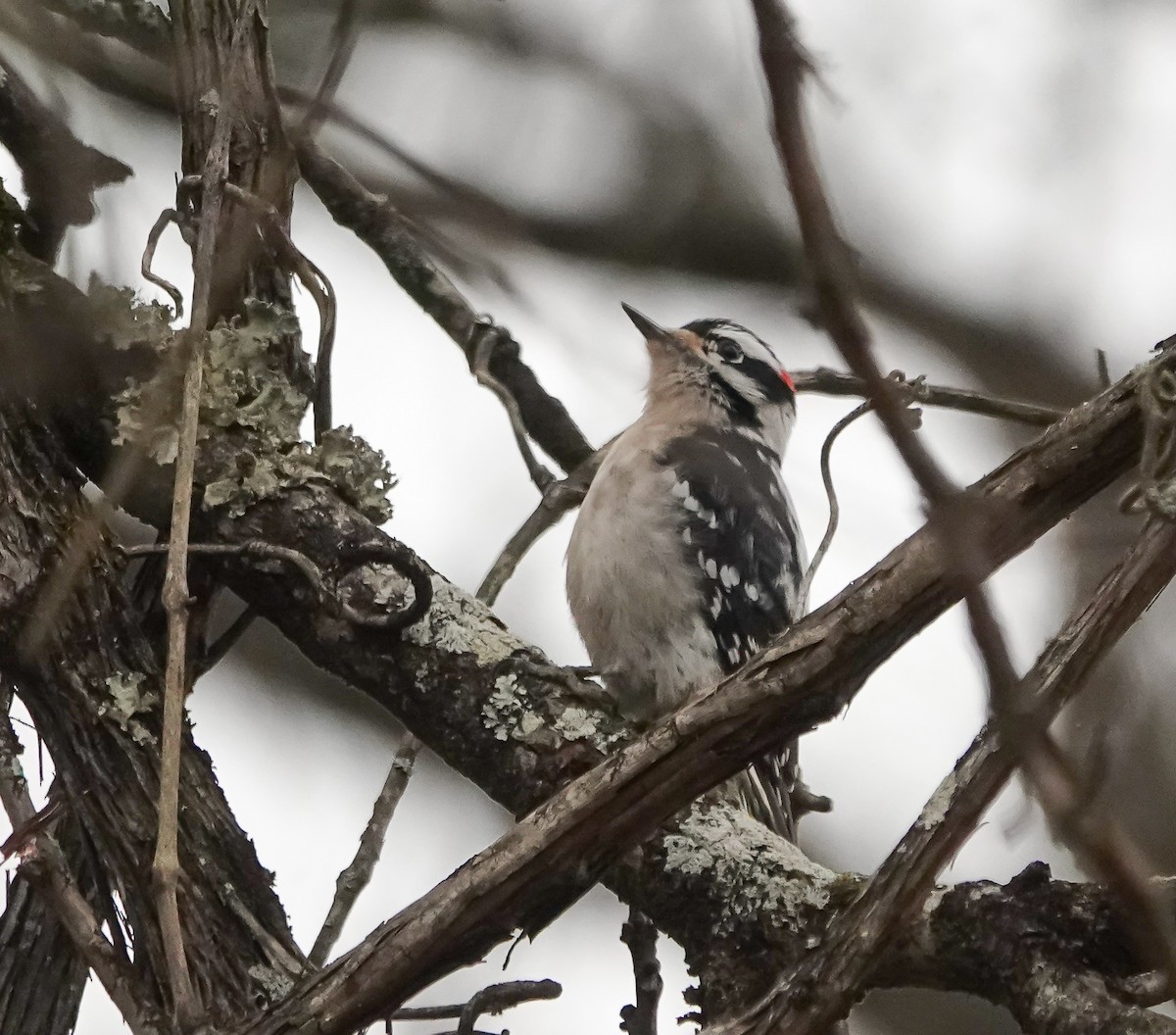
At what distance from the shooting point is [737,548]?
462cm

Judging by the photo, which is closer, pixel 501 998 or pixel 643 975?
pixel 501 998

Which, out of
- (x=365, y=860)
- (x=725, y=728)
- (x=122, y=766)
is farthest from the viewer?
(x=365, y=860)

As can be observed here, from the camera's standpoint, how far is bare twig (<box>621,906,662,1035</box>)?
2.55m

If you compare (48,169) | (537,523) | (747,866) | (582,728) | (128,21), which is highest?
(128,21)

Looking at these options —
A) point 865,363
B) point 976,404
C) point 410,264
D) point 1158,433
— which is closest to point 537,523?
point 410,264

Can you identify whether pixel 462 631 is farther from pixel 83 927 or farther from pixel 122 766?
pixel 83 927

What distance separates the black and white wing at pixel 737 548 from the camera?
440 cm

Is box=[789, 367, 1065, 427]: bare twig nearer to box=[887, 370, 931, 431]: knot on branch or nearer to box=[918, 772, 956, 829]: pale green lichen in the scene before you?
box=[887, 370, 931, 431]: knot on branch

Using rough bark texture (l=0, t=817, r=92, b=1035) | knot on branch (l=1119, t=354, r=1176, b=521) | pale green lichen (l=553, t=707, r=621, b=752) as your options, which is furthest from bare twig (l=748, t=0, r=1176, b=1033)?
rough bark texture (l=0, t=817, r=92, b=1035)

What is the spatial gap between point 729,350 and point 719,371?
0.12 metres

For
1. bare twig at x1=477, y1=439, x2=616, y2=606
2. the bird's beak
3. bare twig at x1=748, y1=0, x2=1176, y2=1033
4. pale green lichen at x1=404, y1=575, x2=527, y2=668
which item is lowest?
bare twig at x1=748, y1=0, x2=1176, y2=1033

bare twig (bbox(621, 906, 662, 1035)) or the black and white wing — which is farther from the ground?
the black and white wing

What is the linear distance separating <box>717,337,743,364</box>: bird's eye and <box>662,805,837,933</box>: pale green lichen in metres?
3.15

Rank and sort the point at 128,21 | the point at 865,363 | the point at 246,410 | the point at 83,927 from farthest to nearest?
the point at 128,21 → the point at 246,410 → the point at 83,927 → the point at 865,363
